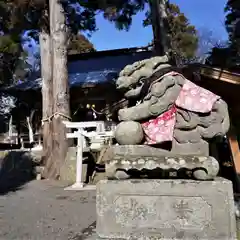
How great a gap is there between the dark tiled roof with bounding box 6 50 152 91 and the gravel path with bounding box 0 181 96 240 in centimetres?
717

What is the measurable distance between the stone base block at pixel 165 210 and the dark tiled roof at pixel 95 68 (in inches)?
474

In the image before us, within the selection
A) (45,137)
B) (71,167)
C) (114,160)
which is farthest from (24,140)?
(114,160)

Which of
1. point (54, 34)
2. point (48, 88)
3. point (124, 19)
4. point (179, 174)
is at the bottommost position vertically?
point (179, 174)

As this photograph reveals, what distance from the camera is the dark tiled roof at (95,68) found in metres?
15.7

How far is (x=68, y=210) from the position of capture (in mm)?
6340

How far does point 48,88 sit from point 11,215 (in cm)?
664

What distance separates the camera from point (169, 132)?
3289 millimetres

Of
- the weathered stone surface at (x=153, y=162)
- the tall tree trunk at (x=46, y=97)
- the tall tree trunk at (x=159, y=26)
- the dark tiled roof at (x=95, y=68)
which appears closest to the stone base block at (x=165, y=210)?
the weathered stone surface at (x=153, y=162)

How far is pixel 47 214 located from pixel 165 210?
11.3ft

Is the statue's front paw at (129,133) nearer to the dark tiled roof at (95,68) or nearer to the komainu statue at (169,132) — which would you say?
the komainu statue at (169,132)

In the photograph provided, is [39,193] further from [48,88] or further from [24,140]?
[24,140]

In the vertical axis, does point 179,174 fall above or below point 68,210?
above

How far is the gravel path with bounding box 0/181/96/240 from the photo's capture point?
4.38 m

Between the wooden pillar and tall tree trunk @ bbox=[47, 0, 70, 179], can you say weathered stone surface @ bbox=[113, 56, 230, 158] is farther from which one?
tall tree trunk @ bbox=[47, 0, 70, 179]
